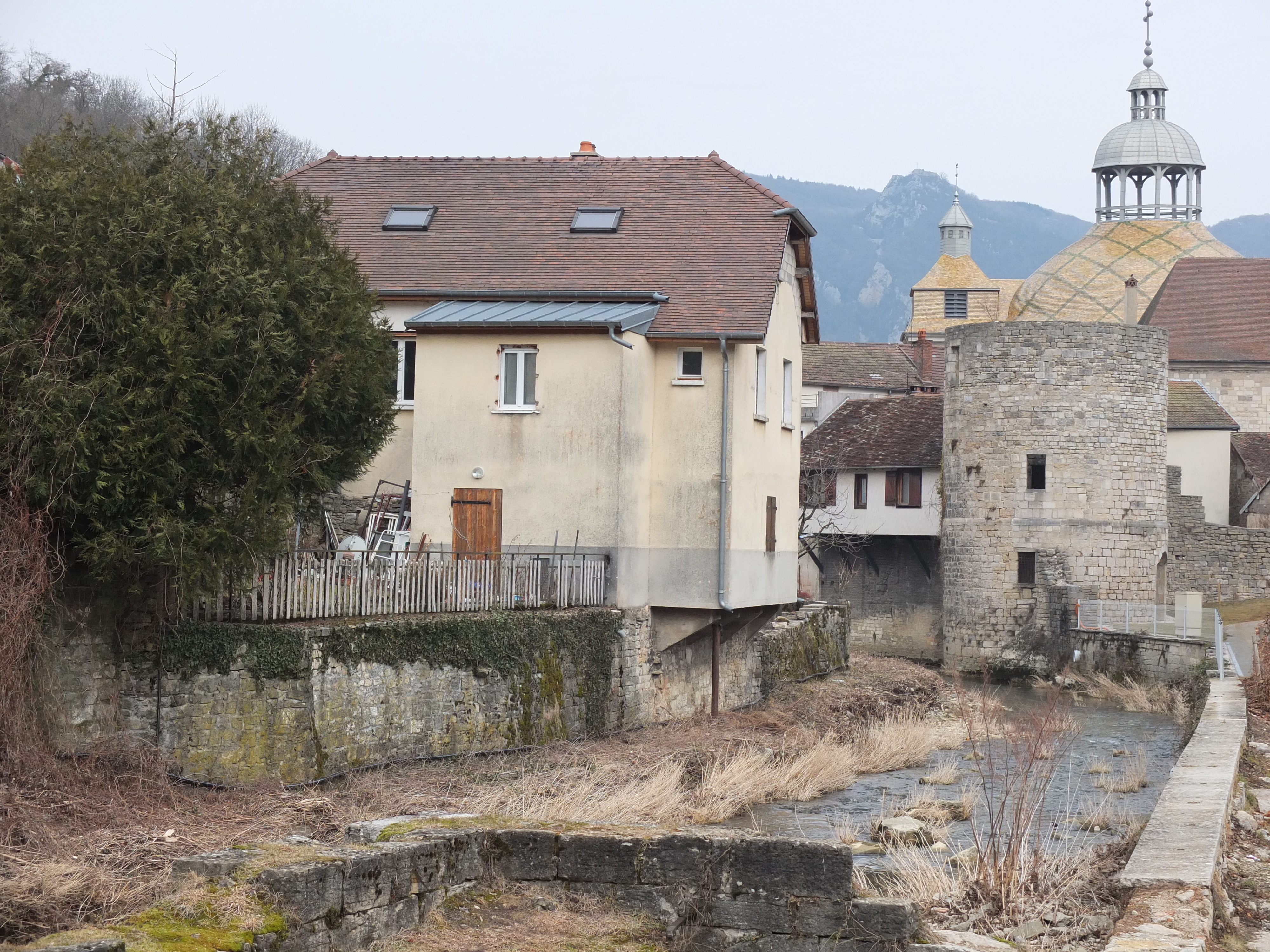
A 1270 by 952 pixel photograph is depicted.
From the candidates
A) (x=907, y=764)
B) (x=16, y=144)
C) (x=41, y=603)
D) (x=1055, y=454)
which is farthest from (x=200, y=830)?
(x=16, y=144)

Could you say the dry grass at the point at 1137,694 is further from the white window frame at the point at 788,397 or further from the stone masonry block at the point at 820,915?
the stone masonry block at the point at 820,915

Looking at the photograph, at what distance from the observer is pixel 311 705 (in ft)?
51.1

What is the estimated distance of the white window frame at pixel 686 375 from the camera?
23156 millimetres

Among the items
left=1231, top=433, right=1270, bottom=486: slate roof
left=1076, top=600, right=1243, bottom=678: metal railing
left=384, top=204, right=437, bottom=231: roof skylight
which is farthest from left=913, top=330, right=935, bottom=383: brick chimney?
left=384, top=204, right=437, bottom=231: roof skylight

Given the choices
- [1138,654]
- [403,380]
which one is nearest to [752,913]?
[403,380]

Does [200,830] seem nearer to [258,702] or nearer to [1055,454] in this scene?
[258,702]

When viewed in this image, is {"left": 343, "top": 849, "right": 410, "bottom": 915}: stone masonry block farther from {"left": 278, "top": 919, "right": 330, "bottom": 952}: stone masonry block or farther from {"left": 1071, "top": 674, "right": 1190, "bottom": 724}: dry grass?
{"left": 1071, "top": 674, "right": 1190, "bottom": 724}: dry grass

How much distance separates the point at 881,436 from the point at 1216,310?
59.2 ft

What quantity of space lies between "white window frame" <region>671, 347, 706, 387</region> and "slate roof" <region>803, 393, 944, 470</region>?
71.9 feet

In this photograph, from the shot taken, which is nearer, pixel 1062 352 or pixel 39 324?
pixel 39 324

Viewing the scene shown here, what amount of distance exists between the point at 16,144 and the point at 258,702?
3468 centimetres

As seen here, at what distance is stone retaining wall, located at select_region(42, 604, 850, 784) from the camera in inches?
563

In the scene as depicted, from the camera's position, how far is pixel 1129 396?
Result: 131 feet

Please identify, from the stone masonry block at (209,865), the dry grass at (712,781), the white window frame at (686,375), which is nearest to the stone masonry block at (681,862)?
the dry grass at (712,781)
